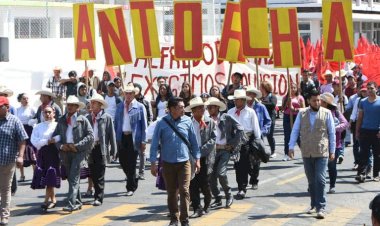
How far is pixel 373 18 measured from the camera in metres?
67.9

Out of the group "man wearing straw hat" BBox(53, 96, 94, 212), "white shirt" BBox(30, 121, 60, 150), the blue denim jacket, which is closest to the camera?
"man wearing straw hat" BBox(53, 96, 94, 212)

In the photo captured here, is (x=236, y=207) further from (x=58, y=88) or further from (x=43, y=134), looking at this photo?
(x=58, y=88)

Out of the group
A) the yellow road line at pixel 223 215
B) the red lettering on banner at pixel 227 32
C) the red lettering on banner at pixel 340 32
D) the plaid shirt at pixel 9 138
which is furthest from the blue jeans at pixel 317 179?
the red lettering on banner at pixel 227 32

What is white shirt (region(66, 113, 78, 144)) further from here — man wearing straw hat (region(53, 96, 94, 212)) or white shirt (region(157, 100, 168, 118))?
white shirt (region(157, 100, 168, 118))

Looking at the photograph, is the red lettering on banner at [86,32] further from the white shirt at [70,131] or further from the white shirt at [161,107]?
the white shirt at [70,131]

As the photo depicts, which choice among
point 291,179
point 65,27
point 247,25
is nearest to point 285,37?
point 247,25

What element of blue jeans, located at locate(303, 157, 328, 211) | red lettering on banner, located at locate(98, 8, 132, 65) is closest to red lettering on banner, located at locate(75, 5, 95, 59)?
red lettering on banner, located at locate(98, 8, 132, 65)

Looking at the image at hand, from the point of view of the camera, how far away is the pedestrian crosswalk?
37.1 feet

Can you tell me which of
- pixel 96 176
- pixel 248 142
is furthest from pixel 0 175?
pixel 248 142

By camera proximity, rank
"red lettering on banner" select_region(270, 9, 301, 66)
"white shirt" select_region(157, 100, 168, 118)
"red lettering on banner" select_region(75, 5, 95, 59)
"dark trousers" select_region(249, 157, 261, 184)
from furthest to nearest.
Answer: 1. "red lettering on banner" select_region(75, 5, 95, 59)
2. "red lettering on banner" select_region(270, 9, 301, 66)
3. "white shirt" select_region(157, 100, 168, 118)
4. "dark trousers" select_region(249, 157, 261, 184)

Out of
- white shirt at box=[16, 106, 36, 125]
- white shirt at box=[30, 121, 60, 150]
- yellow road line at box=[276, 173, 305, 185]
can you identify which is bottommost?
yellow road line at box=[276, 173, 305, 185]

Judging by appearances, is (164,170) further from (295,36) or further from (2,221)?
(295,36)

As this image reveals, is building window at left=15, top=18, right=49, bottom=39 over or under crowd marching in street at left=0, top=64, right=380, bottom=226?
over

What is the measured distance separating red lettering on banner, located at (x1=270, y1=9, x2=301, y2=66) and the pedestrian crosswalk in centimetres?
606
